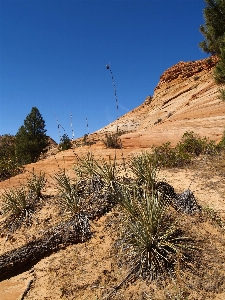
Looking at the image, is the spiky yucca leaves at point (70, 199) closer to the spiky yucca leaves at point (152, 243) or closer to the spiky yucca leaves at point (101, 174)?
the spiky yucca leaves at point (101, 174)

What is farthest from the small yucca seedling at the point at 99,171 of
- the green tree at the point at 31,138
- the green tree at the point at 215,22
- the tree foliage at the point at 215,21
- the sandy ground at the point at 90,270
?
the green tree at the point at 31,138

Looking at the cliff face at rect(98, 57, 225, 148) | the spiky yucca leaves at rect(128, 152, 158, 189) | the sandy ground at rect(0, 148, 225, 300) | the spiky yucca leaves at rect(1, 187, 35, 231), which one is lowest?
the sandy ground at rect(0, 148, 225, 300)

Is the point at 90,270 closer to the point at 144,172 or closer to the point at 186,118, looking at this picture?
the point at 144,172

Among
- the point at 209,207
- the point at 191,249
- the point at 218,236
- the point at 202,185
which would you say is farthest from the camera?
the point at 202,185

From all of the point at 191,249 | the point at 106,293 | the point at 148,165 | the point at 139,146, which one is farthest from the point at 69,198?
the point at 139,146

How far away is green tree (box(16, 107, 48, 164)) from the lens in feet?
98.3

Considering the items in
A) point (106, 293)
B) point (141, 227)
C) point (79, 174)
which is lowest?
point (106, 293)

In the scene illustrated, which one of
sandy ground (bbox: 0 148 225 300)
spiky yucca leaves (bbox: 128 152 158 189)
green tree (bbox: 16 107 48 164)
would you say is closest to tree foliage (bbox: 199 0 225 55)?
spiky yucca leaves (bbox: 128 152 158 189)

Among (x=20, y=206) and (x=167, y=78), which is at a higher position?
(x=167, y=78)

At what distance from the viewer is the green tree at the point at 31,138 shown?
2995 cm

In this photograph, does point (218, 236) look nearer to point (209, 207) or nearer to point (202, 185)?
point (209, 207)

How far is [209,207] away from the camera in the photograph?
5.42 m

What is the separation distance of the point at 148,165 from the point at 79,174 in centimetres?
205

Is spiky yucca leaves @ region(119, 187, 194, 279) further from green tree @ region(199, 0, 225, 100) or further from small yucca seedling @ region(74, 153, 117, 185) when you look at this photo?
green tree @ region(199, 0, 225, 100)
